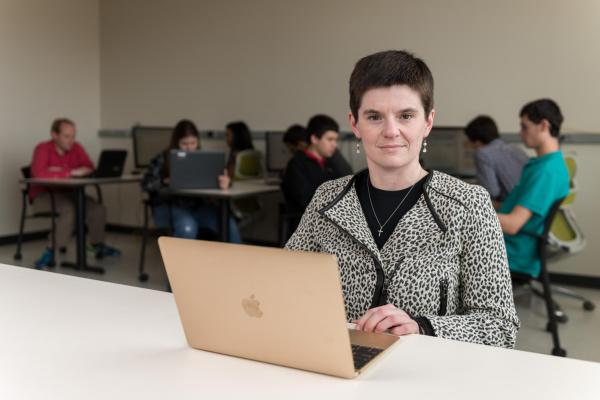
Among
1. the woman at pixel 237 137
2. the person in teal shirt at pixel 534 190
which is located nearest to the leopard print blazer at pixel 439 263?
the person in teal shirt at pixel 534 190

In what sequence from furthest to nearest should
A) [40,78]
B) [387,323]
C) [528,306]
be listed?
[40,78], [528,306], [387,323]

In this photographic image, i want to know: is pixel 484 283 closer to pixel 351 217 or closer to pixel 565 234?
pixel 351 217

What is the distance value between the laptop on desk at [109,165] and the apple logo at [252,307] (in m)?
4.54

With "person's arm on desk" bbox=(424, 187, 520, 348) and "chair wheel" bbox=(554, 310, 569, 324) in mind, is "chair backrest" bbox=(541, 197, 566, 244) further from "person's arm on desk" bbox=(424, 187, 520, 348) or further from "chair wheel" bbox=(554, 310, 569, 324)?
"person's arm on desk" bbox=(424, 187, 520, 348)

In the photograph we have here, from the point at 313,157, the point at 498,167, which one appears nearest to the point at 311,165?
the point at 313,157

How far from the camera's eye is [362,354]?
3.56 feet

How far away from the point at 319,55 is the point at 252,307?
4.94 metres

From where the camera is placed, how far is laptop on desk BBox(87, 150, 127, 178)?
530 centimetres

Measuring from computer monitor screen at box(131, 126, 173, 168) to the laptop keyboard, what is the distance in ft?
17.7

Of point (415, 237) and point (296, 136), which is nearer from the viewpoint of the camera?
point (415, 237)

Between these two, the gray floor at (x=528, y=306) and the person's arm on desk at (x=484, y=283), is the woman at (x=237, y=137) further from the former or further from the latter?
the person's arm on desk at (x=484, y=283)

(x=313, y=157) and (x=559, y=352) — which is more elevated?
(x=313, y=157)

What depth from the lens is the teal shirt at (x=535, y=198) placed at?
316 centimetres

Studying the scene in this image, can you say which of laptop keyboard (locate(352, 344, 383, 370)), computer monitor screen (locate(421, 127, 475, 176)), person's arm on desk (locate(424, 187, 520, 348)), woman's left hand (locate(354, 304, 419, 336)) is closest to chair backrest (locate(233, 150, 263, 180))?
computer monitor screen (locate(421, 127, 475, 176))
